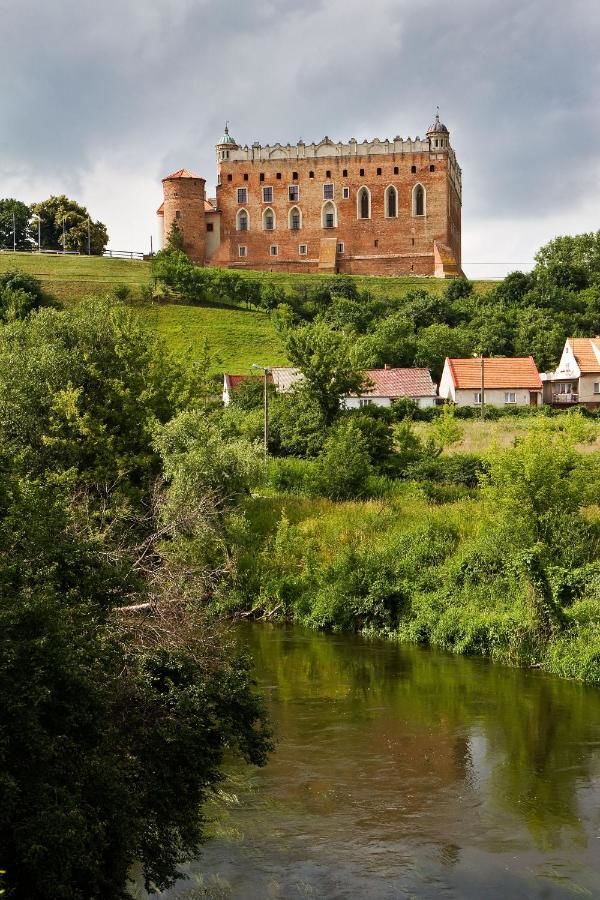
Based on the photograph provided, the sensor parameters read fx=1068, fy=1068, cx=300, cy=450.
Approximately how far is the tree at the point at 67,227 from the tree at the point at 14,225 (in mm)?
1041

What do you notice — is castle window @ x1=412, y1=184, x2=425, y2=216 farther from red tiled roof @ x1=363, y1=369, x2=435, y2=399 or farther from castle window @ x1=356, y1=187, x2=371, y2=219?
red tiled roof @ x1=363, y1=369, x2=435, y2=399

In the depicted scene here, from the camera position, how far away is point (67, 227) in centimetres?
9031

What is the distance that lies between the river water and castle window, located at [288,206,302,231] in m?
71.4

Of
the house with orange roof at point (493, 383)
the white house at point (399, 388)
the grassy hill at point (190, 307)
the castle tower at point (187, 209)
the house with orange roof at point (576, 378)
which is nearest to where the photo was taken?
the white house at point (399, 388)

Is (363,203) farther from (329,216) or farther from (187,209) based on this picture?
(187,209)

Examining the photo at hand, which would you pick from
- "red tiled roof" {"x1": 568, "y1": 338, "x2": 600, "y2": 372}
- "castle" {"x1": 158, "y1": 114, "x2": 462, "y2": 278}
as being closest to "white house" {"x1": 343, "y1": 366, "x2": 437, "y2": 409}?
"red tiled roof" {"x1": 568, "y1": 338, "x2": 600, "y2": 372}

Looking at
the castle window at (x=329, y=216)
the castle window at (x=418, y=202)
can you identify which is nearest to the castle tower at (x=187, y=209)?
the castle window at (x=329, y=216)

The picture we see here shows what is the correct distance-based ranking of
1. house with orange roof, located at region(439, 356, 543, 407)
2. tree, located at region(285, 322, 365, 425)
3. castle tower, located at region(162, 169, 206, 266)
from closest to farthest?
tree, located at region(285, 322, 365, 425)
house with orange roof, located at region(439, 356, 543, 407)
castle tower, located at region(162, 169, 206, 266)

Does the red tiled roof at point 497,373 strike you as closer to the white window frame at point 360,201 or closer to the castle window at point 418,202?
the castle window at point 418,202

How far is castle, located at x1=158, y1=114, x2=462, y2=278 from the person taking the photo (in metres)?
86.8

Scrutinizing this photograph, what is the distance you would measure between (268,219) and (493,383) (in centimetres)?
4056

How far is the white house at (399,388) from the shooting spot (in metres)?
53.2

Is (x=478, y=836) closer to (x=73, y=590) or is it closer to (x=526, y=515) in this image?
(x=73, y=590)

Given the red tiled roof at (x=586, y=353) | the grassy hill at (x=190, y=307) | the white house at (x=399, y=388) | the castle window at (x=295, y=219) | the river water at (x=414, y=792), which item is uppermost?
the castle window at (x=295, y=219)
